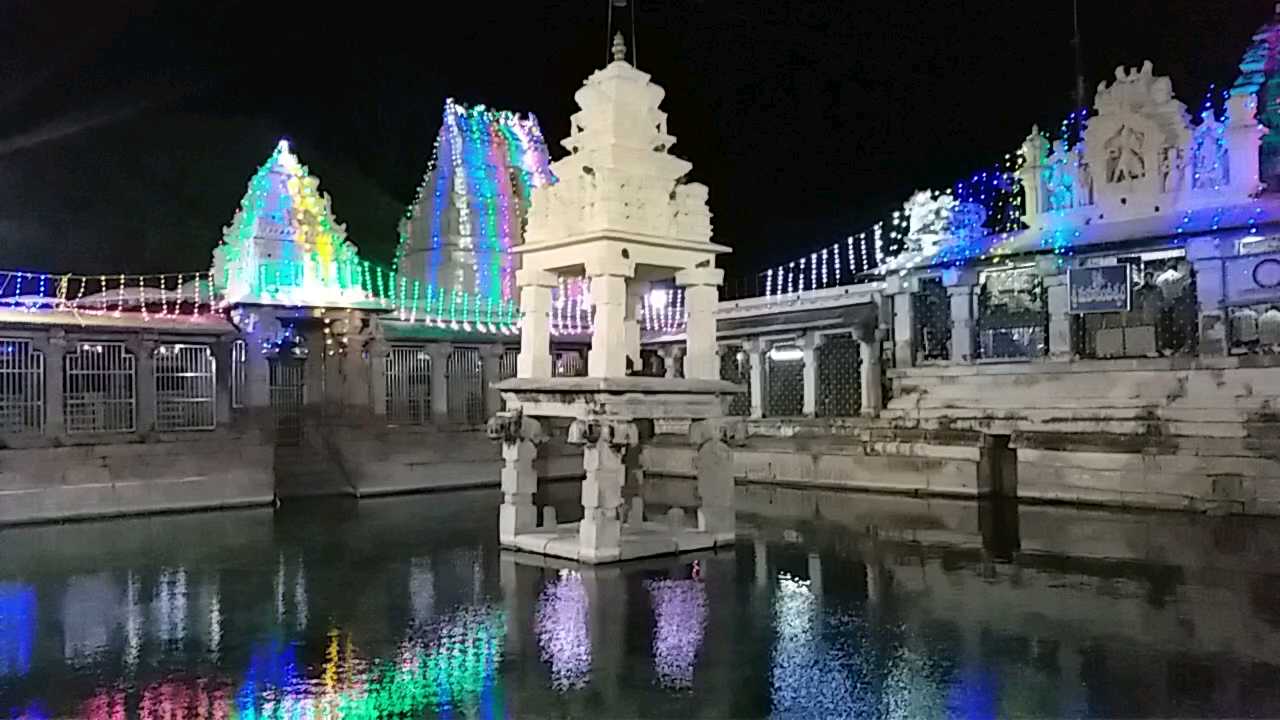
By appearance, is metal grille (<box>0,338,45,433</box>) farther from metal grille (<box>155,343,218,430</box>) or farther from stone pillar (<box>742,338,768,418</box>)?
stone pillar (<box>742,338,768,418</box>)

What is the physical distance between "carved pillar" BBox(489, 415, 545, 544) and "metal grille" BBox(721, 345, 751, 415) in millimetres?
13586

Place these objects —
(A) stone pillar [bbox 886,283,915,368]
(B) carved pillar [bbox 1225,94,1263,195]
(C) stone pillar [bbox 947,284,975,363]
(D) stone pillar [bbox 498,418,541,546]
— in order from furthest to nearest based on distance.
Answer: (A) stone pillar [bbox 886,283,915,368] → (C) stone pillar [bbox 947,284,975,363] → (B) carved pillar [bbox 1225,94,1263,195] → (D) stone pillar [bbox 498,418,541,546]

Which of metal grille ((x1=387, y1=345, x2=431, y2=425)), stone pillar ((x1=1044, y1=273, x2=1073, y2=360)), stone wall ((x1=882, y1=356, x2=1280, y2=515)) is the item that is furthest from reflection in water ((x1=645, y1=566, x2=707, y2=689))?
metal grille ((x1=387, y1=345, x2=431, y2=425))

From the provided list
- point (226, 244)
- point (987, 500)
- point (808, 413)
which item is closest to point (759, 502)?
point (987, 500)

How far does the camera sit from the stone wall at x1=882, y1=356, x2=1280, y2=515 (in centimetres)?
1602

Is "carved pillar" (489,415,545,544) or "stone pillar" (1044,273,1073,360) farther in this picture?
"stone pillar" (1044,273,1073,360)

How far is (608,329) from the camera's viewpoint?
12.5 m

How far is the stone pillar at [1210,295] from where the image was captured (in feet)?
60.8

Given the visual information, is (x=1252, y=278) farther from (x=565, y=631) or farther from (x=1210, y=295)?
(x=565, y=631)

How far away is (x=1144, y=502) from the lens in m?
16.7

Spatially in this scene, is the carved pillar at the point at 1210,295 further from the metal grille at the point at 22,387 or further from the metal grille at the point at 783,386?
the metal grille at the point at 22,387

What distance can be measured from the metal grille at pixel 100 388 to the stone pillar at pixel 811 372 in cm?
1401

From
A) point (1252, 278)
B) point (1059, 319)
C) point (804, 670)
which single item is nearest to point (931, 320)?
point (1059, 319)

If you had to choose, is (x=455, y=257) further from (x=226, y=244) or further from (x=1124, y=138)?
(x=1124, y=138)
